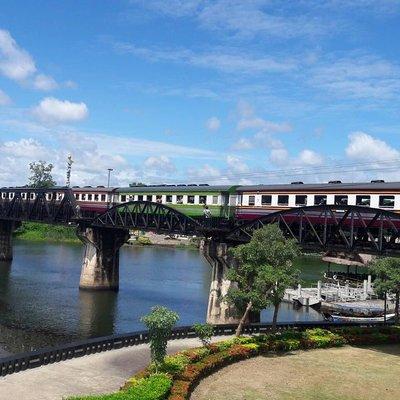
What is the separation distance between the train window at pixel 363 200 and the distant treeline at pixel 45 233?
4292 inches

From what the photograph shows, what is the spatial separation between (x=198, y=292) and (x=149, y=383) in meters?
49.8

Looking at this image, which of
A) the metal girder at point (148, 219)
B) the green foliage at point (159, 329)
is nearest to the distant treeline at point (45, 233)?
the metal girder at point (148, 219)

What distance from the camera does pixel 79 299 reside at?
6253 centimetres

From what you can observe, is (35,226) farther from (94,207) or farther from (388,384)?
(388,384)

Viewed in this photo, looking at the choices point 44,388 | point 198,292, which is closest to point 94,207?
point 198,292

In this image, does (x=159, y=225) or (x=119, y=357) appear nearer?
(x=119, y=357)

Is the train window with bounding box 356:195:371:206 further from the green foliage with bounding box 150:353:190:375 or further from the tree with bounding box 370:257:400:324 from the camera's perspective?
the green foliage with bounding box 150:353:190:375

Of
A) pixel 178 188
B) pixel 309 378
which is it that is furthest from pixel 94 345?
pixel 178 188

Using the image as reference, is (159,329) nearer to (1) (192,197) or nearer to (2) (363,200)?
(2) (363,200)

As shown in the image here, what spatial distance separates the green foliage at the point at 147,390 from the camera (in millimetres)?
19945

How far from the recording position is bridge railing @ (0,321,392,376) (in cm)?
2439

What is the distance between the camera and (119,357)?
28.0 meters

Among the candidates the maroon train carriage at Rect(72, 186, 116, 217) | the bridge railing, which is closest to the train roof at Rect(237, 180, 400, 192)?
the bridge railing

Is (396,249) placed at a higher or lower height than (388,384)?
higher
